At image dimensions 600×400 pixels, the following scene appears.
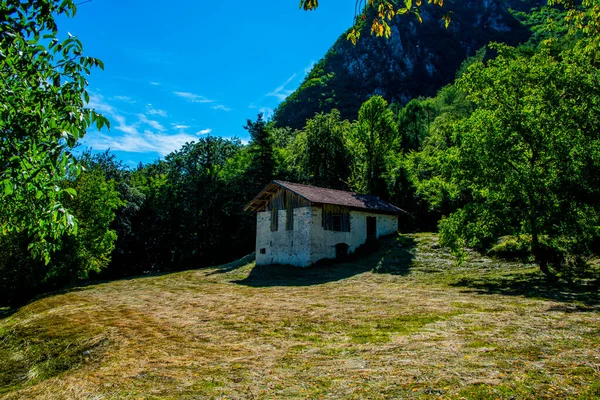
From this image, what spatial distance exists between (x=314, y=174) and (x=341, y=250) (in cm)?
1686

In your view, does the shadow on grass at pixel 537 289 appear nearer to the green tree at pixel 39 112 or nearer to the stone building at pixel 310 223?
the stone building at pixel 310 223

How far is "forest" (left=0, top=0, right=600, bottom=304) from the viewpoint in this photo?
209 inches

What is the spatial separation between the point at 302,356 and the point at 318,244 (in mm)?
21705

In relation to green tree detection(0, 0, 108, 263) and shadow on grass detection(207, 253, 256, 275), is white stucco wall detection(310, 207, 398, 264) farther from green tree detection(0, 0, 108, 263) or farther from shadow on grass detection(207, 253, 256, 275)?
green tree detection(0, 0, 108, 263)

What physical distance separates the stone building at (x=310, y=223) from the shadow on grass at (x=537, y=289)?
11646 millimetres

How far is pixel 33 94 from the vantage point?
5352 mm

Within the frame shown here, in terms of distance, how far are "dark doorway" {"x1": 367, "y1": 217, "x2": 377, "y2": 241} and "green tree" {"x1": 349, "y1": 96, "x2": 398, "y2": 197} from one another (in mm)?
9749

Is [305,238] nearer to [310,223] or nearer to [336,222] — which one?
[310,223]

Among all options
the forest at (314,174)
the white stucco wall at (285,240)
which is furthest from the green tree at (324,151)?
the white stucco wall at (285,240)

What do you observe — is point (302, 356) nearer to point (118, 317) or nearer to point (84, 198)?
point (118, 317)

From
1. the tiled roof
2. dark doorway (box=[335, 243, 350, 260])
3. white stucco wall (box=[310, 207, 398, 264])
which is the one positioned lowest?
dark doorway (box=[335, 243, 350, 260])

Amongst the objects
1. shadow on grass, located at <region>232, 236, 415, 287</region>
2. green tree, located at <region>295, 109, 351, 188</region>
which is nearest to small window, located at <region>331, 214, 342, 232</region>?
shadow on grass, located at <region>232, 236, 415, 287</region>

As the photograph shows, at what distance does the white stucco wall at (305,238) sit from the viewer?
29.1 m

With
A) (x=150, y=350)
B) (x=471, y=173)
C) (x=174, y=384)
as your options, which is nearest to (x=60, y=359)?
(x=150, y=350)
